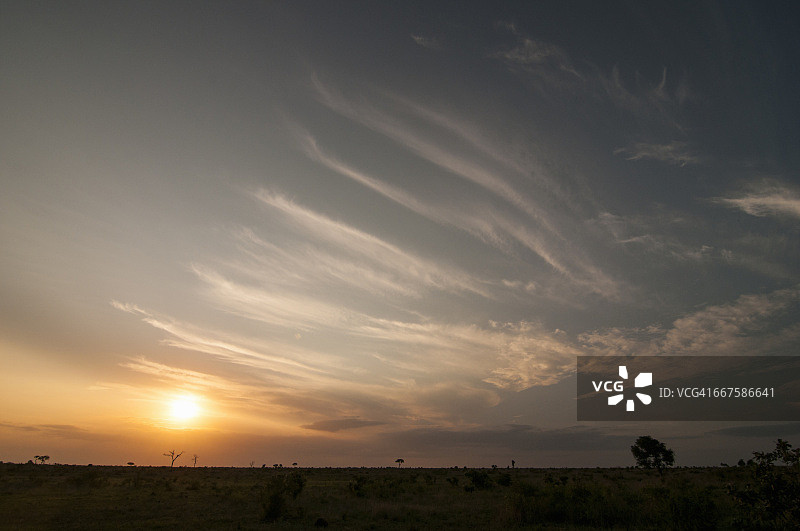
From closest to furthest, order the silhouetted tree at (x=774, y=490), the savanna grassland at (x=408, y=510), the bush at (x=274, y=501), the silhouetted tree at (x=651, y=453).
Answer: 1. the silhouetted tree at (x=774, y=490)
2. the savanna grassland at (x=408, y=510)
3. the bush at (x=274, y=501)
4. the silhouetted tree at (x=651, y=453)

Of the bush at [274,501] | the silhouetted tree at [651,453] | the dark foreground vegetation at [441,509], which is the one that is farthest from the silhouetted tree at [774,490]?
the silhouetted tree at [651,453]

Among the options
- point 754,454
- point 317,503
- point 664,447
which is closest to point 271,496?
point 317,503

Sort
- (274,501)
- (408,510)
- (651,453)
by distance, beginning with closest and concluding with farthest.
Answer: (274,501), (408,510), (651,453)

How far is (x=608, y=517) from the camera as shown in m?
23.7

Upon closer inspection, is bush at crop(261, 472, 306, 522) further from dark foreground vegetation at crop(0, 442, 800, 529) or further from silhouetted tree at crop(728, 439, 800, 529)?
silhouetted tree at crop(728, 439, 800, 529)

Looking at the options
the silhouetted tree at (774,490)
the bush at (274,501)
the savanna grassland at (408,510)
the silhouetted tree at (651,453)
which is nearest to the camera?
the silhouetted tree at (774,490)

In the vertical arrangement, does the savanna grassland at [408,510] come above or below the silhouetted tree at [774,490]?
below

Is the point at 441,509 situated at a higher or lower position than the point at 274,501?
lower

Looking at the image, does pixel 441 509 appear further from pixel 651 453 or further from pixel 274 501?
pixel 651 453

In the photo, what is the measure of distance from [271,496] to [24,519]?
14883mm

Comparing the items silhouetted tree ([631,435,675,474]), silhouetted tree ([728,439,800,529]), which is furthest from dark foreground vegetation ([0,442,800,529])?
silhouetted tree ([631,435,675,474])

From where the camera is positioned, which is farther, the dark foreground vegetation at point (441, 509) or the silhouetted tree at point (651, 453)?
the silhouetted tree at point (651, 453)

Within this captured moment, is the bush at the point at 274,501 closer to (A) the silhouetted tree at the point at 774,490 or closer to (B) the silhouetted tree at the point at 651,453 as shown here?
(A) the silhouetted tree at the point at 774,490

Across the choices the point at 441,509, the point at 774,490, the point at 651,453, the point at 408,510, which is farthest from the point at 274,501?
the point at 651,453
